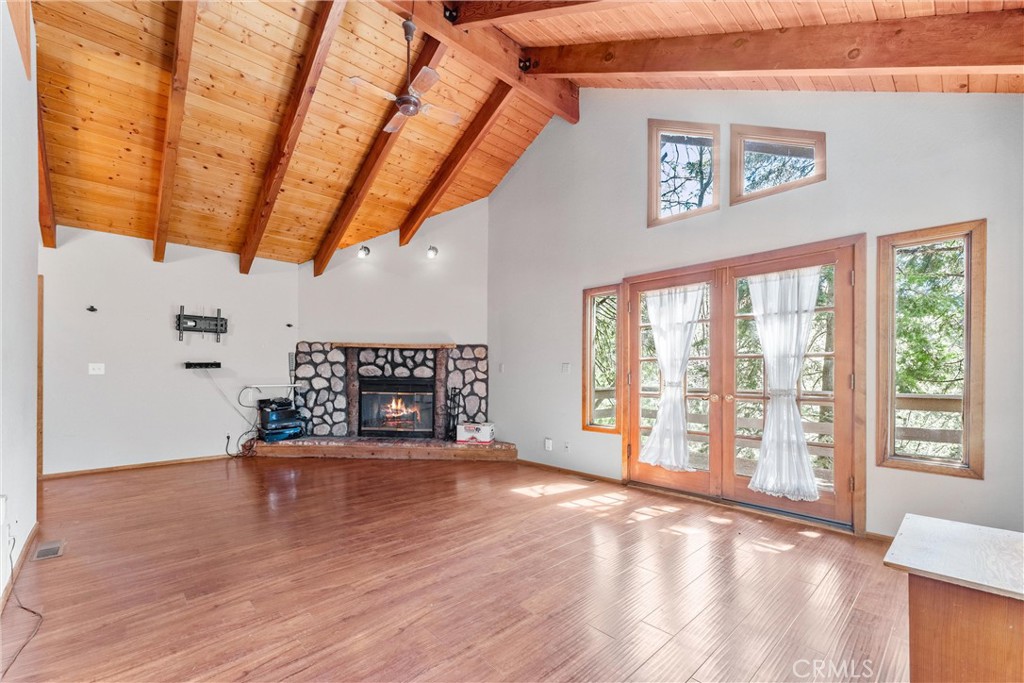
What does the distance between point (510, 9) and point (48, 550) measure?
16.2 feet

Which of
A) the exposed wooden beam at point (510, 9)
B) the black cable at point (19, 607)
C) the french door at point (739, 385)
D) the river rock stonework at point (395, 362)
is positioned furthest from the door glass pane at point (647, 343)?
the black cable at point (19, 607)

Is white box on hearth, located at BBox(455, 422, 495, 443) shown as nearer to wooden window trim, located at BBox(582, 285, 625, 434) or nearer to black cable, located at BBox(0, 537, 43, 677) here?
wooden window trim, located at BBox(582, 285, 625, 434)

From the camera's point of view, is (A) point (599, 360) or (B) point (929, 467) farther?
(A) point (599, 360)

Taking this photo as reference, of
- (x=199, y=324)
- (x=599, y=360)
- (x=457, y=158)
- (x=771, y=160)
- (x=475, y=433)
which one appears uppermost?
(x=457, y=158)

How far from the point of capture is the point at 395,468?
562cm

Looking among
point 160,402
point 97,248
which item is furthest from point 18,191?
point 160,402

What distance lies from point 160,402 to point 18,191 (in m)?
3.80

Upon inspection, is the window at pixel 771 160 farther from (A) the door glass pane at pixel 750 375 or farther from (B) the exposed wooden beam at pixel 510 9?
(B) the exposed wooden beam at pixel 510 9

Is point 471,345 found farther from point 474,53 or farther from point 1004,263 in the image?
point 1004,263

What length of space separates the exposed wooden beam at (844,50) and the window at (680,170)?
1.09 metres

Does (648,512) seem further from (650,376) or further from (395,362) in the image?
(395,362)

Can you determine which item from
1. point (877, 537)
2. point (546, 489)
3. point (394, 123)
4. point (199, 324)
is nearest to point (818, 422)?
point (877, 537)

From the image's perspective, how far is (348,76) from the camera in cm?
435

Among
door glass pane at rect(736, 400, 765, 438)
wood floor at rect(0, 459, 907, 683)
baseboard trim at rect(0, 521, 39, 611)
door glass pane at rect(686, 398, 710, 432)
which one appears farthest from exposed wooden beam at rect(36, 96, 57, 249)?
door glass pane at rect(736, 400, 765, 438)
